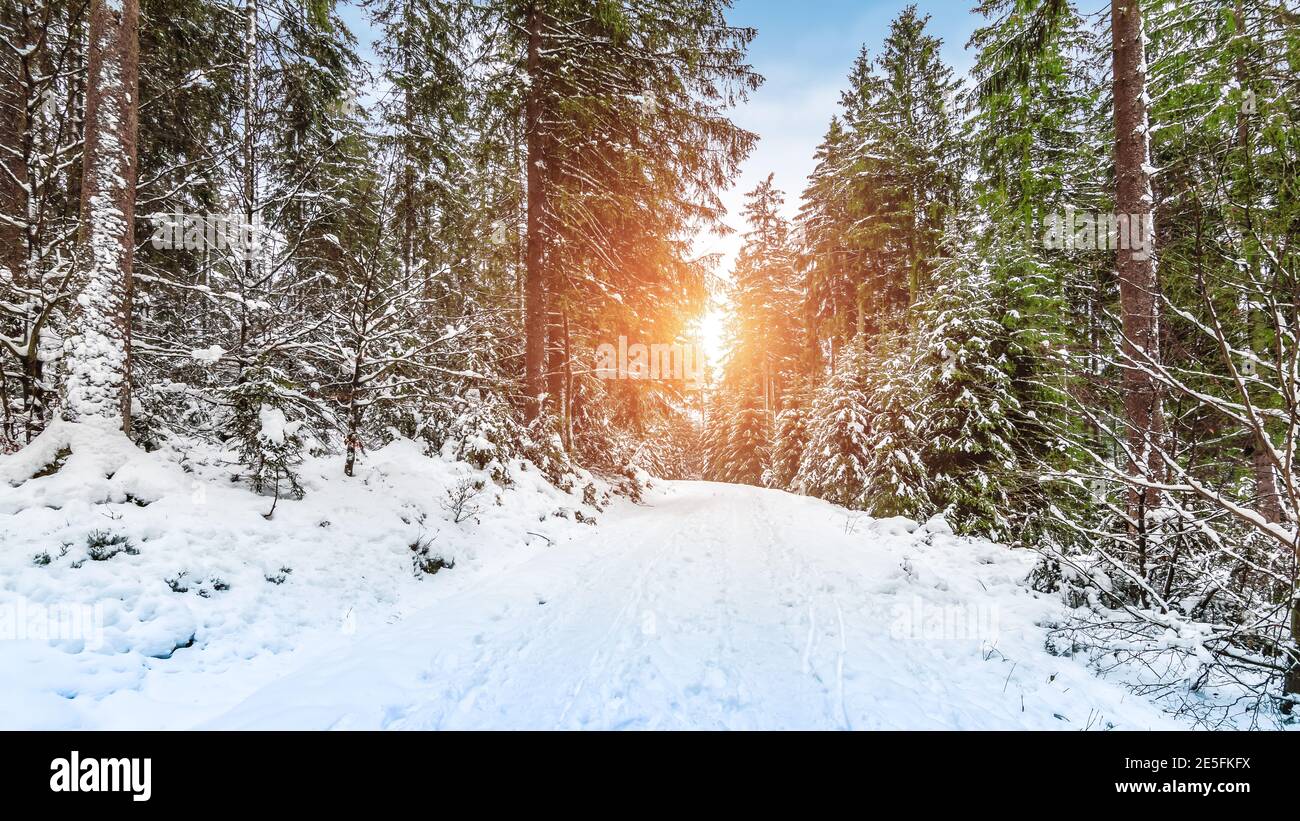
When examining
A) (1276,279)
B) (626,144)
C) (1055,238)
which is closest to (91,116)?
(626,144)

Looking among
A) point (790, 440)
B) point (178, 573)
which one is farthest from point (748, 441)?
point (178, 573)

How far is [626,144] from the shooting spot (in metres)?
11.1

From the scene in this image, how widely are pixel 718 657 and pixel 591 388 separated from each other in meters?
10.3

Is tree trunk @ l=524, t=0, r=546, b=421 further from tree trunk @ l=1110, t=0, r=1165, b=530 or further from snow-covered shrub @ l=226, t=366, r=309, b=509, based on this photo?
tree trunk @ l=1110, t=0, r=1165, b=530

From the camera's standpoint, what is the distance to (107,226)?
5.06m

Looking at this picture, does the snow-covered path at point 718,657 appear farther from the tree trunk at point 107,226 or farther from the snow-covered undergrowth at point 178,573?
the tree trunk at point 107,226

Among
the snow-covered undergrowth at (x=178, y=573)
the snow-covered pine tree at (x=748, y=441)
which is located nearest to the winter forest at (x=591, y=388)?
the snow-covered undergrowth at (x=178, y=573)

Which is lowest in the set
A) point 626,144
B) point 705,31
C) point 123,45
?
point 123,45

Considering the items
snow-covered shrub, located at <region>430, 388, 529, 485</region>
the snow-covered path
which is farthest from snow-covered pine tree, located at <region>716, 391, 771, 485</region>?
the snow-covered path

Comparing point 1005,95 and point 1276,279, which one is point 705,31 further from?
point 1276,279

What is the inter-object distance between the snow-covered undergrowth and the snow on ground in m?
0.02

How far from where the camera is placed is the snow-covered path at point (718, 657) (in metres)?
2.81

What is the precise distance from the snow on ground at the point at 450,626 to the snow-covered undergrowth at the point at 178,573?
2cm

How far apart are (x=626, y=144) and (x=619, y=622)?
1088cm
